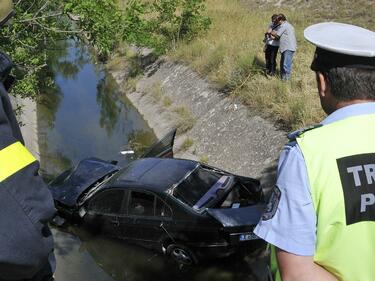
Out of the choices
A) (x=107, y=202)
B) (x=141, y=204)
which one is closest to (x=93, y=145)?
(x=107, y=202)

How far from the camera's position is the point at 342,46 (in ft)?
6.58

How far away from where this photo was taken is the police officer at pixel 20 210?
5.41ft

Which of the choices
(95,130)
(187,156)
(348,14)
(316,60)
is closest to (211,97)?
(187,156)

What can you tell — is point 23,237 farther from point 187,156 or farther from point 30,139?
point 30,139

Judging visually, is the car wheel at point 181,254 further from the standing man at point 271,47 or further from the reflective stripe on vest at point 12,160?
the standing man at point 271,47

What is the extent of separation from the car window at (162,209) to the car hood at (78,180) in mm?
2419

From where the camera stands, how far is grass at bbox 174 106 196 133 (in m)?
14.5

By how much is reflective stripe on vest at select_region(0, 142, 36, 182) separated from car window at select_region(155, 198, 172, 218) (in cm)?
596

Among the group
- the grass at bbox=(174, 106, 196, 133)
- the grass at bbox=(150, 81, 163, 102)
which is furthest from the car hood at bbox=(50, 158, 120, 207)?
the grass at bbox=(150, 81, 163, 102)

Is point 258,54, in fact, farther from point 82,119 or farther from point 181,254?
point 181,254

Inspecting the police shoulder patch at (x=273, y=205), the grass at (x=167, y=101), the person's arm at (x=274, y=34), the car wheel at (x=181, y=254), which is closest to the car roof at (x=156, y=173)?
the car wheel at (x=181, y=254)

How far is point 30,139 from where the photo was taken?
51.3ft

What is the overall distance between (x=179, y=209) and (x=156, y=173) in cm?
103

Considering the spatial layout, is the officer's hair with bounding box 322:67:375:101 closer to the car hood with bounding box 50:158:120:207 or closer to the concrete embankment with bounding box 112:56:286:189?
the car hood with bounding box 50:158:120:207
